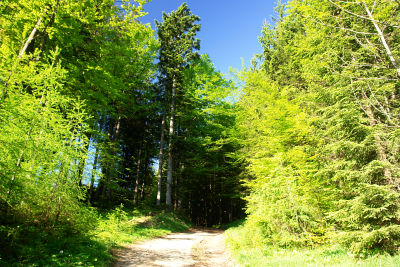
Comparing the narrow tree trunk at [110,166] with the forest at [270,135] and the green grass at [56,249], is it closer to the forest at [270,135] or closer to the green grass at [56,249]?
the forest at [270,135]

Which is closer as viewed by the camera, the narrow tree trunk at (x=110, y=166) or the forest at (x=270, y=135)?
the forest at (x=270, y=135)

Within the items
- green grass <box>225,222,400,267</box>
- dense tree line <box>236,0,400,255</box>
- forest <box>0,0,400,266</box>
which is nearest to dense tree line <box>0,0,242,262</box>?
forest <box>0,0,400,266</box>

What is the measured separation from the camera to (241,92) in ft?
62.5

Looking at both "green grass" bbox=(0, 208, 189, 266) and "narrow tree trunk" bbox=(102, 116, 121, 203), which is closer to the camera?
"green grass" bbox=(0, 208, 189, 266)

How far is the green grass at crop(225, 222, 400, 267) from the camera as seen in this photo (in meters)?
4.49

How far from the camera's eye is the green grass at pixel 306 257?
4.49 m

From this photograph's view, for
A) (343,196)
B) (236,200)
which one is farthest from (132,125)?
(343,196)

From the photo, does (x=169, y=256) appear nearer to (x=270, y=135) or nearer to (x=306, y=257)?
(x=306, y=257)

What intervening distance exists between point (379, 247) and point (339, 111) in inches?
155

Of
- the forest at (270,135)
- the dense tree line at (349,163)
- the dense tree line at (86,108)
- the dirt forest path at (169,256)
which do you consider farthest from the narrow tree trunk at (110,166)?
the dense tree line at (349,163)

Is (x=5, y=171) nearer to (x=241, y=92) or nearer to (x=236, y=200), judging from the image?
(x=241, y=92)

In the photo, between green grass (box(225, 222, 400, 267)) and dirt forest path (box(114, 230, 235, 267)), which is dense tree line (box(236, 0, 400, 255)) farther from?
dirt forest path (box(114, 230, 235, 267))

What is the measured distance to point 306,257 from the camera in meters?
5.19

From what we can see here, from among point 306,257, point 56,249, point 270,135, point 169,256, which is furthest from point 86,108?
point 306,257
